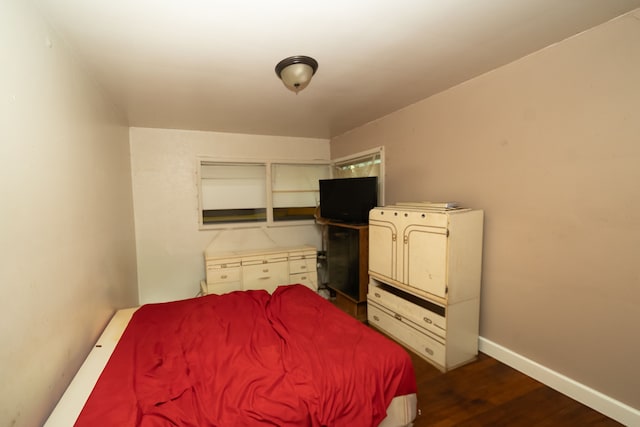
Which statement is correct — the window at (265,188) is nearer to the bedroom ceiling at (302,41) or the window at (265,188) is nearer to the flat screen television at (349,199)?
the flat screen television at (349,199)

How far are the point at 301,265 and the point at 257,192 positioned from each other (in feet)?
4.18

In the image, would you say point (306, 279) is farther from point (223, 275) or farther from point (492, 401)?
point (492, 401)

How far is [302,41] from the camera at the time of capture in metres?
1.60

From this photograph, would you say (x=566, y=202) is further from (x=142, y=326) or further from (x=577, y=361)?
(x=142, y=326)

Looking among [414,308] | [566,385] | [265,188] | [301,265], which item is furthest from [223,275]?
[566,385]

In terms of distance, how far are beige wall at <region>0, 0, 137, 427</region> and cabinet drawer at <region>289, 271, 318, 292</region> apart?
6.75 ft

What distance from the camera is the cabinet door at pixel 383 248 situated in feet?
8.18

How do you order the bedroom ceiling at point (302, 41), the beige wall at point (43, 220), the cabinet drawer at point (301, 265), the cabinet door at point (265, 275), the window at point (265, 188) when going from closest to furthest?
the beige wall at point (43, 220) → the bedroom ceiling at point (302, 41) → the cabinet door at point (265, 275) → the cabinet drawer at point (301, 265) → the window at point (265, 188)

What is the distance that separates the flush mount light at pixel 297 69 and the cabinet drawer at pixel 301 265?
2.37 m

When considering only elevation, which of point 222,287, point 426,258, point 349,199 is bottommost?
point 222,287

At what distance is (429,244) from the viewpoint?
215 cm

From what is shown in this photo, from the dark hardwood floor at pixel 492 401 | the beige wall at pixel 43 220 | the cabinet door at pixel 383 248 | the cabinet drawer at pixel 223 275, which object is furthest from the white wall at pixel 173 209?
the dark hardwood floor at pixel 492 401

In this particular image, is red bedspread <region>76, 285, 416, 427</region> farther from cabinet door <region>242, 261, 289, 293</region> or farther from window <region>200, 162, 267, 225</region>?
window <region>200, 162, 267, 225</region>

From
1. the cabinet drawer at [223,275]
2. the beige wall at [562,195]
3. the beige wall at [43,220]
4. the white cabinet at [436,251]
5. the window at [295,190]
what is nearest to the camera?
the beige wall at [43,220]
